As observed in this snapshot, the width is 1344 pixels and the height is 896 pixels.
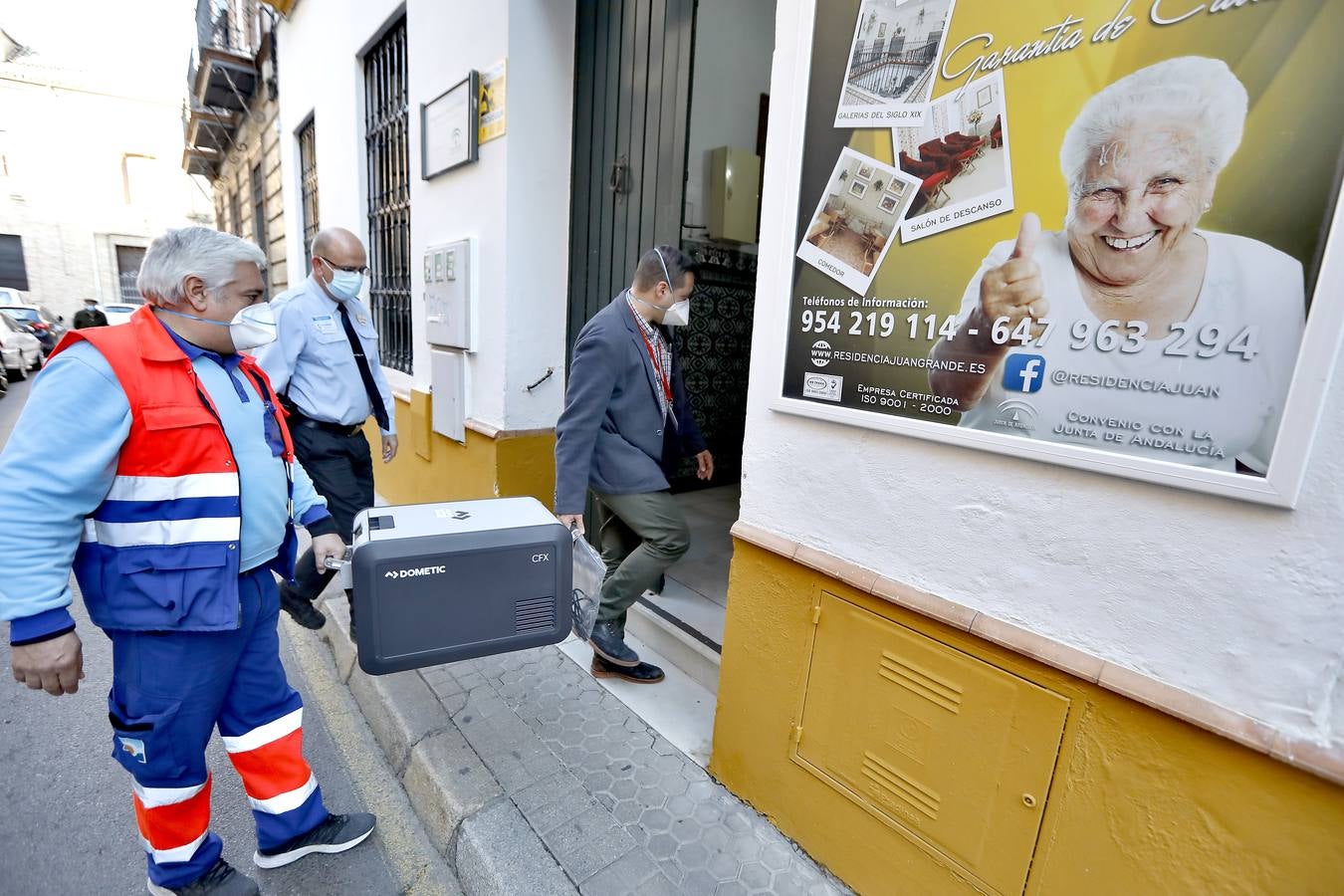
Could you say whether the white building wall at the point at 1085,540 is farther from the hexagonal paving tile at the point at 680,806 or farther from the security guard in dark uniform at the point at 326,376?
the security guard in dark uniform at the point at 326,376

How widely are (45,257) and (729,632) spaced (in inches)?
1273

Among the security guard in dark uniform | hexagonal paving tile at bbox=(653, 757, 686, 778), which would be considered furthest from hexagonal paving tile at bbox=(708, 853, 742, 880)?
the security guard in dark uniform

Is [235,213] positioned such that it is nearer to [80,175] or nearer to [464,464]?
[464,464]

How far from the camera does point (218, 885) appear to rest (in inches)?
73.6

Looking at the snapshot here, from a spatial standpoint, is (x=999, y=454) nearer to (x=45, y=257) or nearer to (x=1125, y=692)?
(x=1125, y=692)

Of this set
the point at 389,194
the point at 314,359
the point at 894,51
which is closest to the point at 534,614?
the point at 894,51

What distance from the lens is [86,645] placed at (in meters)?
3.38

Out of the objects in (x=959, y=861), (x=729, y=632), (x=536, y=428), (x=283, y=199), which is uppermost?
(x=283, y=199)

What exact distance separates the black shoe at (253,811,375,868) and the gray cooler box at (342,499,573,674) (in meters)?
0.78

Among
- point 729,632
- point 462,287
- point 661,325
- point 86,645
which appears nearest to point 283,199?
point 462,287

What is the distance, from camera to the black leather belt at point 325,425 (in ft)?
10.5

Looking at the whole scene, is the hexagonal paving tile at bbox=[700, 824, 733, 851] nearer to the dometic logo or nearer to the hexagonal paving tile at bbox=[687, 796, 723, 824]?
the hexagonal paving tile at bbox=[687, 796, 723, 824]

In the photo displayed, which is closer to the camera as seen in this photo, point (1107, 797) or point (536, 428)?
point (1107, 797)

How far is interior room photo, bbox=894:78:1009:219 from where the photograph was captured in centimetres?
143
